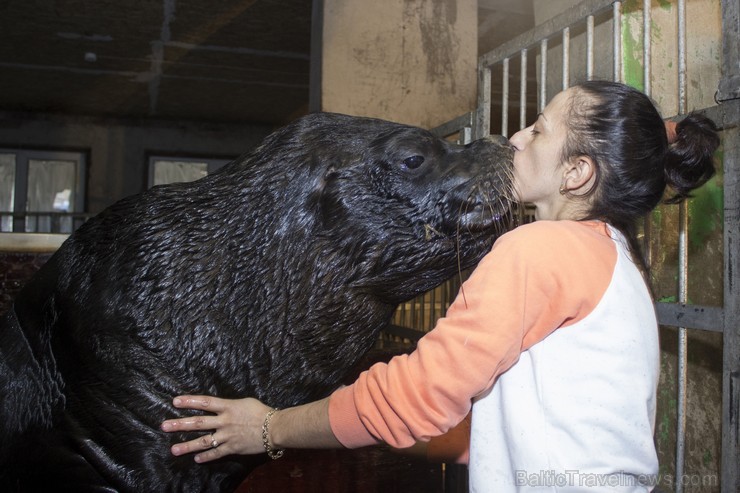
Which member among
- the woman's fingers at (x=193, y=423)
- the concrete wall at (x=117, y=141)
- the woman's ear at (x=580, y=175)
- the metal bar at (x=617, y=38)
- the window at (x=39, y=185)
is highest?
the concrete wall at (x=117, y=141)

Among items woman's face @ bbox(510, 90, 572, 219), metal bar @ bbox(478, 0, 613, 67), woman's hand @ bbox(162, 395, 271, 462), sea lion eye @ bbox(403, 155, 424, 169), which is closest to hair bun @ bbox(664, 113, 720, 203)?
woman's face @ bbox(510, 90, 572, 219)

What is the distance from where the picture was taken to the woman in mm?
1180

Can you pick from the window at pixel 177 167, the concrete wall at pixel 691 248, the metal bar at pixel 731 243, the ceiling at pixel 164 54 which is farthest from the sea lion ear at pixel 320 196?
the window at pixel 177 167

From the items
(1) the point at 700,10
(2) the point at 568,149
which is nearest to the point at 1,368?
(2) the point at 568,149

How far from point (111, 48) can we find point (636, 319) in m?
7.29

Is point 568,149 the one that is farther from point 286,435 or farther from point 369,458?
point 369,458

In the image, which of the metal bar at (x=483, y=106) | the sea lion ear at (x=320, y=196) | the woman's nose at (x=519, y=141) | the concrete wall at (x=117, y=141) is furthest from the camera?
the concrete wall at (x=117, y=141)

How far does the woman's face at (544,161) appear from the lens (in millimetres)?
1426

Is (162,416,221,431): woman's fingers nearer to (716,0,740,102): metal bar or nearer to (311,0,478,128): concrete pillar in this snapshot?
(716,0,740,102): metal bar

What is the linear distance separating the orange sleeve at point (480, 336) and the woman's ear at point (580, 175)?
0.18 meters

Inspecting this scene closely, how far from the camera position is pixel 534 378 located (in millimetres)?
1262

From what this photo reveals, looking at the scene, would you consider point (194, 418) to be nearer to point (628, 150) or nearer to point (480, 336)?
point (480, 336)

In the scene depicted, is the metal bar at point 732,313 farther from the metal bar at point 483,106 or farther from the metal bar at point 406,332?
the metal bar at point 406,332

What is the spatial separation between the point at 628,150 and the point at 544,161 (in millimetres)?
181
